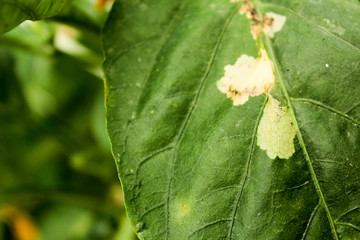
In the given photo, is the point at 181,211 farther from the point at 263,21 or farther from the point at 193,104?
the point at 263,21

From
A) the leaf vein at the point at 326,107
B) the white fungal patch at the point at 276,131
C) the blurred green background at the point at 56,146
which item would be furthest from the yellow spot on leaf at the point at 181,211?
the blurred green background at the point at 56,146

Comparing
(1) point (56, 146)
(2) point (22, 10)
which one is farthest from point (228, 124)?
(1) point (56, 146)

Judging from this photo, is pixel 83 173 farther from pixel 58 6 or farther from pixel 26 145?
pixel 58 6

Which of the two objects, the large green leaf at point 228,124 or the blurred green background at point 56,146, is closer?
the large green leaf at point 228,124

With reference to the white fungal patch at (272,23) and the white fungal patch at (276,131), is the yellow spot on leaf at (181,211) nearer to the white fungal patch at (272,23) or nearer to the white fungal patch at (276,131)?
the white fungal patch at (276,131)

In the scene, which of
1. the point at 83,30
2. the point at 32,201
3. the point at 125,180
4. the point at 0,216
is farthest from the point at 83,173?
the point at 125,180
